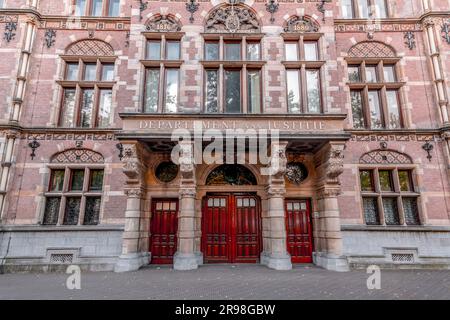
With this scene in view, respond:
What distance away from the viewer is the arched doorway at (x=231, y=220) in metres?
9.69

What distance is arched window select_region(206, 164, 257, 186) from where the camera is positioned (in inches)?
396

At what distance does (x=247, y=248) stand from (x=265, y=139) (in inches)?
168

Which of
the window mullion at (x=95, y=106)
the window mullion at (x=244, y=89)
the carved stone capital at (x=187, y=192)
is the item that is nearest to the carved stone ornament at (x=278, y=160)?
the window mullion at (x=244, y=89)

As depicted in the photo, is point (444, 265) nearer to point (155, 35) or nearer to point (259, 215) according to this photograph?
point (259, 215)

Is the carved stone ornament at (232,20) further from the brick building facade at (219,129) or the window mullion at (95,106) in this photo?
the window mullion at (95,106)

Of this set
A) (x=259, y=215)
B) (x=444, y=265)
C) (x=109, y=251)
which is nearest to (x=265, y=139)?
(x=259, y=215)

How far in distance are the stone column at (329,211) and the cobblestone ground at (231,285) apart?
577 mm

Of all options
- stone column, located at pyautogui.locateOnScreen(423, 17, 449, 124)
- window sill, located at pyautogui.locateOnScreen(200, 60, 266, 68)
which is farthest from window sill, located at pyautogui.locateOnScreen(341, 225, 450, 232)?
window sill, located at pyautogui.locateOnScreen(200, 60, 266, 68)

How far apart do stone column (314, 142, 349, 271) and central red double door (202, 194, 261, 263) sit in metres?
2.25

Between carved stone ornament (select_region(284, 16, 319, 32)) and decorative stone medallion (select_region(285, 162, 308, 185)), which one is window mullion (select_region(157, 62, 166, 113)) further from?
decorative stone medallion (select_region(285, 162, 308, 185))

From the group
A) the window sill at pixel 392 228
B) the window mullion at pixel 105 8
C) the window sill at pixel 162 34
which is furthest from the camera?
the window mullion at pixel 105 8

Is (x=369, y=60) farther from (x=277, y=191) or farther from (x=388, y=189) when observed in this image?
(x=277, y=191)

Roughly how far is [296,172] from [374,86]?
492 centimetres

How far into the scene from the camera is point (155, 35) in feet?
32.4
